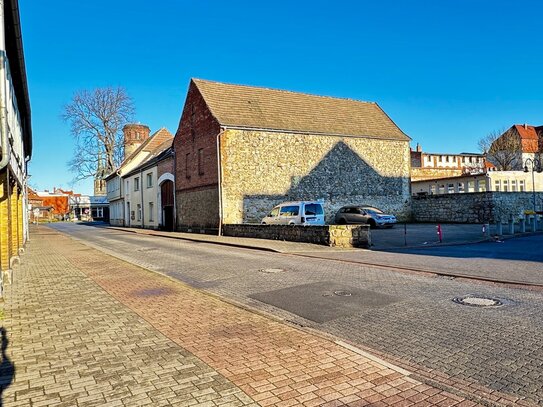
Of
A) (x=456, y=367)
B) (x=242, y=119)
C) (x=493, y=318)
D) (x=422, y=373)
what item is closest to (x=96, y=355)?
(x=422, y=373)

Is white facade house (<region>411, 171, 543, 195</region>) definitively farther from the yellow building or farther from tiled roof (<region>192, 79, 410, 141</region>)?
the yellow building

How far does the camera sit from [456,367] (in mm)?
4340

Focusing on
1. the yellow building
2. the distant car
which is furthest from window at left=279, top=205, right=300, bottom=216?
the yellow building

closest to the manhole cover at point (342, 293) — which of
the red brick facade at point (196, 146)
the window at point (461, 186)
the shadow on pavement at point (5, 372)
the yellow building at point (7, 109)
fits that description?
the shadow on pavement at point (5, 372)

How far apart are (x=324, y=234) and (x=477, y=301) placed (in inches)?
429

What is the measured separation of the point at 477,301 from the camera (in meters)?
7.19

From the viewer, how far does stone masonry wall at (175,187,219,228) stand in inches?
1109

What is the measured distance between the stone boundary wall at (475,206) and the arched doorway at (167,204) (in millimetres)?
20706

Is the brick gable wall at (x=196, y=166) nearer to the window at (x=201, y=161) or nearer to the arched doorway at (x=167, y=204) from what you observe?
the window at (x=201, y=161)

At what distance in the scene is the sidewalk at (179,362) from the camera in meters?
3.66

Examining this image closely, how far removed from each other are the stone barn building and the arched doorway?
5.74 ft

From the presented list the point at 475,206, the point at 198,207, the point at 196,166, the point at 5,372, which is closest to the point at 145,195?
the point at 196,166

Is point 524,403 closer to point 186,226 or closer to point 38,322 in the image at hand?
point 38,322

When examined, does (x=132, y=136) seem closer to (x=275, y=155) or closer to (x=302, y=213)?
(x=275, y=155)
